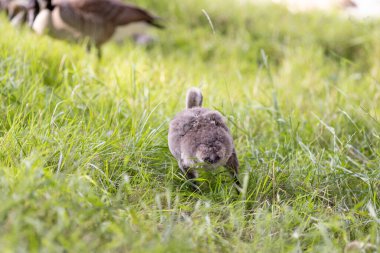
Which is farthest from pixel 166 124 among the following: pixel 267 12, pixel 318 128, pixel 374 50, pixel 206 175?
pixel 267 12

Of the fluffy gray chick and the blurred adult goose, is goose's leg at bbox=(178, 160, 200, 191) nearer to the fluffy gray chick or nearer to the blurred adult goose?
the fluffy gray chick

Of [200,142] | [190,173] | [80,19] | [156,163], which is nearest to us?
[200,142]

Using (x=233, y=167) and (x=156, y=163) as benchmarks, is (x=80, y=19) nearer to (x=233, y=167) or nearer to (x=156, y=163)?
(x=156, y=163)

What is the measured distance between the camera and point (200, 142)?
3.14 metres

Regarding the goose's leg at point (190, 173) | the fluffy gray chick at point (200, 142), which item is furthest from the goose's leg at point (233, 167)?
the goose's leg at point (190, 173)

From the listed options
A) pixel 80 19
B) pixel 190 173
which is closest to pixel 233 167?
pixel 190 173

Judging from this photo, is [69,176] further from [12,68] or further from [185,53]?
[185,53]

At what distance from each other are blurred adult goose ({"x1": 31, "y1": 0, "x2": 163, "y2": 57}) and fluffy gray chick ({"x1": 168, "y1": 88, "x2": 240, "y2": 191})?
2.88 metres

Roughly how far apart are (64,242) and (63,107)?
1.98 meters

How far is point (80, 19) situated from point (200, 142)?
134 inches

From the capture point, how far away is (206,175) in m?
3.46

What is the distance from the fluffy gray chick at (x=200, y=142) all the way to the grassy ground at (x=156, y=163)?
16cm

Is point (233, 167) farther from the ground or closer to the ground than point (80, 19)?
closer to the ground

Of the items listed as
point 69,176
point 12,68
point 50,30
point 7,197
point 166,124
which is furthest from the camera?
point 50,30
